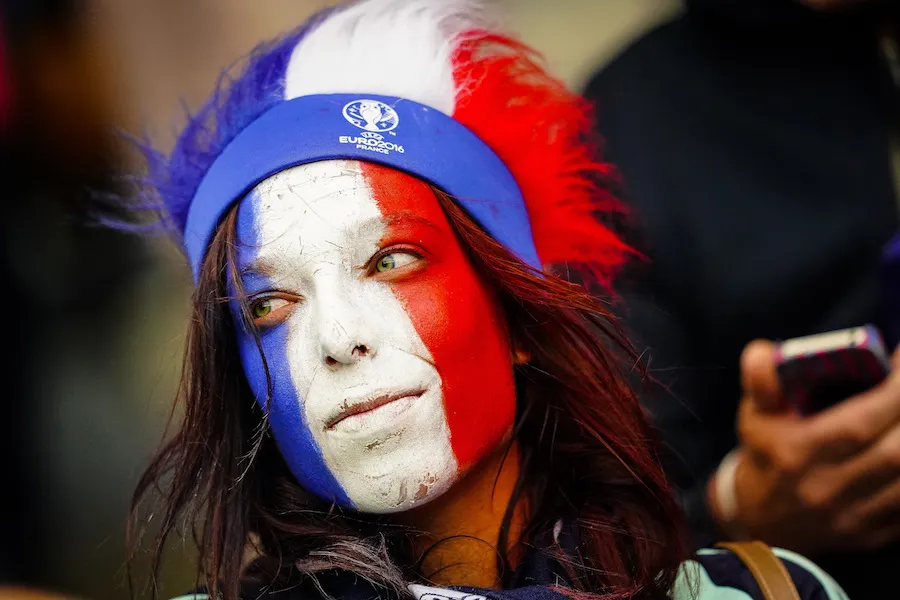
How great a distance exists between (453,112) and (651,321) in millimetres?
760

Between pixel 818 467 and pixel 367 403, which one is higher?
pixel 367 403

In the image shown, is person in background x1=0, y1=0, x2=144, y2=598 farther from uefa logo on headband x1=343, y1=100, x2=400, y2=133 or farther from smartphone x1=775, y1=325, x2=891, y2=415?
smartphone x1=775, y1=325, x2=891, y2=415

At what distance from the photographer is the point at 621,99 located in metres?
2.31

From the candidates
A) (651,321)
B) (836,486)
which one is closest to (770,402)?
(836,486)

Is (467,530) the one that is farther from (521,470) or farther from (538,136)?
(538,136)

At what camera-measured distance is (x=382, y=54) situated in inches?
58.7

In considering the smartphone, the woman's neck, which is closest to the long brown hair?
the woman's neck

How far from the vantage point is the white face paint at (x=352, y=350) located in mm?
1272

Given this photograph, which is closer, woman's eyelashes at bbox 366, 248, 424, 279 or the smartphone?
woman's eyelashes at bbox 366, 248, 424, 279

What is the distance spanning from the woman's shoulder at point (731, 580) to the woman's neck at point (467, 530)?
0.85 feet

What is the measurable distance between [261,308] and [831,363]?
959 millimetres

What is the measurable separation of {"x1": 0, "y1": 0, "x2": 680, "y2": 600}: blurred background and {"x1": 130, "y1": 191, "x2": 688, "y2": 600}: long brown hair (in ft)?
0.32

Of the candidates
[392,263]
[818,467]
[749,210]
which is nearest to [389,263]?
[392,263]

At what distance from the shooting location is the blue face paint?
132 centimetres
